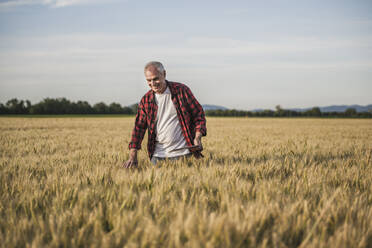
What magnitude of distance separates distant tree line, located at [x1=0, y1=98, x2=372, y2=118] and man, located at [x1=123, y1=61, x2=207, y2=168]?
243 feet

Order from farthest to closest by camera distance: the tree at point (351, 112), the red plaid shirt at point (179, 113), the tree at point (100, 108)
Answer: the tree at point (100, 108)
the tree at point (351, 112)
the red plaid shirt at point (179, 113)

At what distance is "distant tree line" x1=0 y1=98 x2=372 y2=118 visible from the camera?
2731 inches

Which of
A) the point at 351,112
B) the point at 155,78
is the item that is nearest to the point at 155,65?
the point at 155,78

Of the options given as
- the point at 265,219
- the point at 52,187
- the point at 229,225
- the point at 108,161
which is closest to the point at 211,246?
the point at 229,225

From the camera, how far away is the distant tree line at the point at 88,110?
69.4 metres

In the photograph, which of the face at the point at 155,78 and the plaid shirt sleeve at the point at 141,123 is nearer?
the face at the point at 155,78

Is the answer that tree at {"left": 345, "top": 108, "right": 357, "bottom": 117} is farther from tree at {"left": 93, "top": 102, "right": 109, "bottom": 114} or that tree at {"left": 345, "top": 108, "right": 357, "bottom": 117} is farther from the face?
the face

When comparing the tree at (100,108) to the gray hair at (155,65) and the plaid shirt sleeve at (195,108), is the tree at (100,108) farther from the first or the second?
the gray hair at (155,65)

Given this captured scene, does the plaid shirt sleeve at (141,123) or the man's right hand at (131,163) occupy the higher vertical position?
the plaid shirt sleeve at (141,123)

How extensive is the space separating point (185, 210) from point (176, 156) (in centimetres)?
228

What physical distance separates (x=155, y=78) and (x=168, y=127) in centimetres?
90

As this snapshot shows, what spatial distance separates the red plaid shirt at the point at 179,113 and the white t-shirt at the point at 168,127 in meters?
0.09

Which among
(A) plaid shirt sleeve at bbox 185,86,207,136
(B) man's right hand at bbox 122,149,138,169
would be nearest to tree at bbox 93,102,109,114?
(A) plaid shirt sleeve at bbox 185,86,207,136

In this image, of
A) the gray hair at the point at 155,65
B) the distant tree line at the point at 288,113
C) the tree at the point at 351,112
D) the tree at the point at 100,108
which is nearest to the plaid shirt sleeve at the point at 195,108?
the gray hair at the point at 155,65
